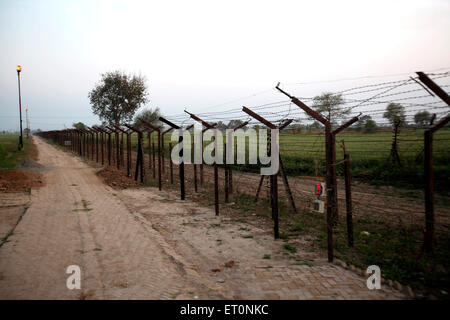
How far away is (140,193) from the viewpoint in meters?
12.4

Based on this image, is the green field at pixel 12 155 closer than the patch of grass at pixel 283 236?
No

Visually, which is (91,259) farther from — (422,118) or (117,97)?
(117,97)

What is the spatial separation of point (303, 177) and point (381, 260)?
10.1 metres

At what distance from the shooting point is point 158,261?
17.3 ft

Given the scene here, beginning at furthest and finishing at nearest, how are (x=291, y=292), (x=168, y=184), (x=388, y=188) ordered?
(x=168, y=184)
(x=388, y=188)
(x=291, y=292)

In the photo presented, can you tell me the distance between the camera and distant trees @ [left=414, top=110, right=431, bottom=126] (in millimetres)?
4923

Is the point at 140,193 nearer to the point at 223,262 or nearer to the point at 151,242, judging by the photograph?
the point at 151,242

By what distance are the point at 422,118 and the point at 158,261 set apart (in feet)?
17.0

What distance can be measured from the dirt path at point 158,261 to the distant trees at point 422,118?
285 centimetres

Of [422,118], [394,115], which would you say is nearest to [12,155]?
[394,115]

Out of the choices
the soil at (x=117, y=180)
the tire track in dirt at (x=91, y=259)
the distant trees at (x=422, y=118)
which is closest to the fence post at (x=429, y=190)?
the distant trees at (x=422, y=118)

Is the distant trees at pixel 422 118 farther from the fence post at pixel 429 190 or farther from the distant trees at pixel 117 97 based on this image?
the distant trees at pixel 117 97

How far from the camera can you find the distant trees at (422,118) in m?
4.92
